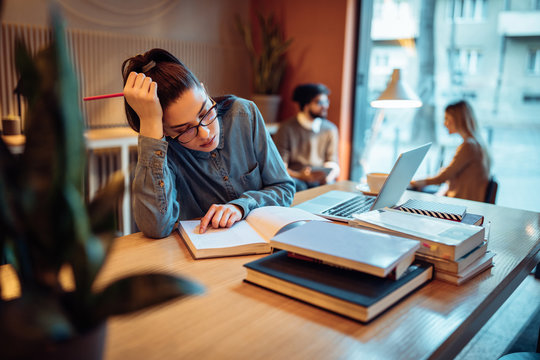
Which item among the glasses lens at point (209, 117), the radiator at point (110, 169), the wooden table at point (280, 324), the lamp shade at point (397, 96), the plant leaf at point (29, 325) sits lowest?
the radiator at point (110, 169)

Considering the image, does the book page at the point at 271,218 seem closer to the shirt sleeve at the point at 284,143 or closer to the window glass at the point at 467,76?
the window glass at the point at 467,76

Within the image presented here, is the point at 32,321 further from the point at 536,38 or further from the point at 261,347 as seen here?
the point at 536,38

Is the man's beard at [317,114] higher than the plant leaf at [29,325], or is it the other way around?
the man's beard at [317,114]

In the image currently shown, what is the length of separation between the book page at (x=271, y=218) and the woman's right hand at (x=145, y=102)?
369 mm

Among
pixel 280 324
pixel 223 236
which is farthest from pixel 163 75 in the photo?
pixel 280 324

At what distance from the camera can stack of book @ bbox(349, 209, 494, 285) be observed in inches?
38.0

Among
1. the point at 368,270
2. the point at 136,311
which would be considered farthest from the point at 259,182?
the point at 136,311

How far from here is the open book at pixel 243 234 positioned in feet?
3.61

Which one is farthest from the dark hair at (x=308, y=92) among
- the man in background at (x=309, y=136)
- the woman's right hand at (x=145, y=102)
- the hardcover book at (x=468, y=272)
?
the hardcover book at (x=468, y=272)

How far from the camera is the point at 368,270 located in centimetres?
83

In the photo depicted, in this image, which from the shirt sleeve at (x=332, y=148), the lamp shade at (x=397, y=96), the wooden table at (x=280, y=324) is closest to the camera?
the wooden table at (x=280, y=324)

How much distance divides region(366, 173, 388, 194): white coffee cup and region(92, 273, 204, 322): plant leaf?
4.45 feet

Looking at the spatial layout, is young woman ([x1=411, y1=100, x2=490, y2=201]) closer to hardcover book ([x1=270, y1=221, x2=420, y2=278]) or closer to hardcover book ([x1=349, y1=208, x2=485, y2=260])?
hardcover book ([x1=349, y1=208, x2=485, y2=260])

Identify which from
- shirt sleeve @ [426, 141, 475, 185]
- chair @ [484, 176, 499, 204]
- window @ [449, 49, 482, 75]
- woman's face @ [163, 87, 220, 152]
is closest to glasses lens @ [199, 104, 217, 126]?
woman's face @ [163, 87, 220, 152]
